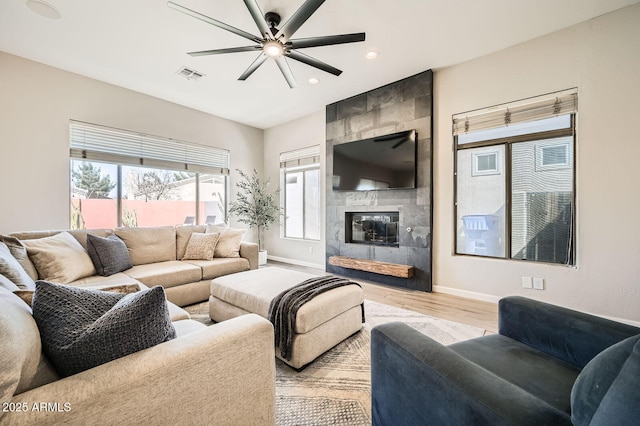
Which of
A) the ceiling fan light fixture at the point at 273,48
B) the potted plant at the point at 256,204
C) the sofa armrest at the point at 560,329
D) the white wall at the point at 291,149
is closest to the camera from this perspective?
the sofa armrest at the point at 560,329

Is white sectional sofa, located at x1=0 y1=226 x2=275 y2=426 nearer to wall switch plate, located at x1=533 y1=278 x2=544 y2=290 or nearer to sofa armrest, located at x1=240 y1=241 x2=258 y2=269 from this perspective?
sofa armrest, located at x1=240 y1=241 x2=258 y2=269

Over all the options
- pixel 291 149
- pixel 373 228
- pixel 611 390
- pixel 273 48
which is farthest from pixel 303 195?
pixel 611 390

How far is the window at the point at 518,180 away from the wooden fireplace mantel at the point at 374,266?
0.71 meters

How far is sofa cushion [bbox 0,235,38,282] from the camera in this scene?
2.02 meters

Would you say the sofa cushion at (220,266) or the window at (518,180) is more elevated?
the window at (518,180)

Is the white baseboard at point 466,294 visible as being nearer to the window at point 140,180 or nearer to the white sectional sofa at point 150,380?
the white sectional sofa at point 150,380

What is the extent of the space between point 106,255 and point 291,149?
11.8ft

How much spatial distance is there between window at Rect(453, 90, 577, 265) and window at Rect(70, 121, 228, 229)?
14.0 feet

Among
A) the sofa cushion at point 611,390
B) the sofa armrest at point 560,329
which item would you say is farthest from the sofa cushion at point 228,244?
the sofa cushion at point 611,390

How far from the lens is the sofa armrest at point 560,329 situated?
1057 mm

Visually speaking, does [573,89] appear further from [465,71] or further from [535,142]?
[465,71]

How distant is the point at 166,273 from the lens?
106 inches

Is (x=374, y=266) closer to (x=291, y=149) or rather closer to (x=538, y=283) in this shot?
(x=538, y=283)

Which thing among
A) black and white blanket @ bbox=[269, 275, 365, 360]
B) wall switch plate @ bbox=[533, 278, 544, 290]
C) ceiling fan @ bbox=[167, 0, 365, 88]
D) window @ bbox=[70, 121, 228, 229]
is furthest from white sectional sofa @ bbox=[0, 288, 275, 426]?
window @ bbox=[70, 121, 228, 229]
